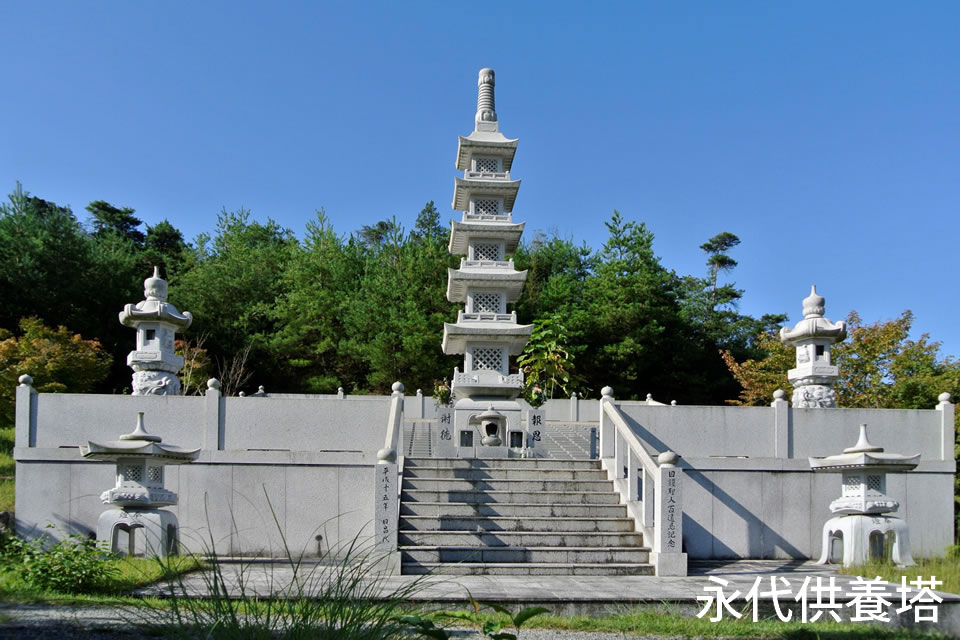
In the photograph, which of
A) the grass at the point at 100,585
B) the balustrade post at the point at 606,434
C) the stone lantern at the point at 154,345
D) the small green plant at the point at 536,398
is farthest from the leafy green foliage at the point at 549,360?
the grass at the point at 100,585

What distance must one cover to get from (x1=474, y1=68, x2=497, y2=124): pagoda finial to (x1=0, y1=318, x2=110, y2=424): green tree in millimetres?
11336

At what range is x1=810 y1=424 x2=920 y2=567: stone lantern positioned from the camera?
34.9 feet

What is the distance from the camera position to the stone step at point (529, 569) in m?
10.1

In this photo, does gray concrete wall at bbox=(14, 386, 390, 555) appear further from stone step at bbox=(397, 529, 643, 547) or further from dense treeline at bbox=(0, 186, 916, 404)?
dense treeline at bbox=(0, 186, 916, 404)

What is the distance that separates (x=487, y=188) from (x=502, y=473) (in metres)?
7.82

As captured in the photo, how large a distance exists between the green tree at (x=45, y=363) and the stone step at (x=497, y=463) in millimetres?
10884

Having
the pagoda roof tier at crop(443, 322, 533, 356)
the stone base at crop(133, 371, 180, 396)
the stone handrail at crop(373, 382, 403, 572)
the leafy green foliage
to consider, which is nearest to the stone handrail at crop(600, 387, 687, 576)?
the stone handrail at crop(373, 382, 403, 572)

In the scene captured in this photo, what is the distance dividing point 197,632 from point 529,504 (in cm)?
770

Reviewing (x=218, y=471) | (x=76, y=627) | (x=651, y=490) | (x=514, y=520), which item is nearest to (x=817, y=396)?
(x=651, y=490)

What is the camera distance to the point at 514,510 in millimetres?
11570

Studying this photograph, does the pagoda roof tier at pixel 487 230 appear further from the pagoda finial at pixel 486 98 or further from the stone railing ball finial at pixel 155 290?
the stone railing ball finial at pixel 155 290

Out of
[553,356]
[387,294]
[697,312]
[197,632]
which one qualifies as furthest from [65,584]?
[697,312]

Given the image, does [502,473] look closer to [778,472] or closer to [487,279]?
[778,472]

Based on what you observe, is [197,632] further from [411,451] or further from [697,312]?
[697,312]
